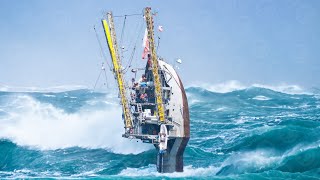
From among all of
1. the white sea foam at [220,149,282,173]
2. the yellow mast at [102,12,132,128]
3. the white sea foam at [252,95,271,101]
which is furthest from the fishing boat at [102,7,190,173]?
the white sea foam at [252,95,271,101]

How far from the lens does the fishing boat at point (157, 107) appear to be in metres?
69.4

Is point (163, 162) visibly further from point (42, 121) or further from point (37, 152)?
point (42, 121)

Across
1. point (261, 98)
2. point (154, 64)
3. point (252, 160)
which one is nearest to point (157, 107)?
point (154, 64)

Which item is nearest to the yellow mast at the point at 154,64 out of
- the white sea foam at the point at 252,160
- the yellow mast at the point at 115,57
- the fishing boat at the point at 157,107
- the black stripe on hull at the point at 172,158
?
the fishing boat at the point at 157,107

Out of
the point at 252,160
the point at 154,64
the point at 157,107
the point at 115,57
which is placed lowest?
the point at 252,160

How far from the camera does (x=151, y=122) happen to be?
69438mm

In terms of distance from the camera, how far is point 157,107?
69375 mm

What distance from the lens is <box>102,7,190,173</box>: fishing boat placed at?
228 feet

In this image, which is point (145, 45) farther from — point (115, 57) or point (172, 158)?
point (172, 158)

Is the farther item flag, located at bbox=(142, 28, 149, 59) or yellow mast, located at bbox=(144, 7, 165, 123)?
flag, located at bbox=(142, 28, 149, 59)

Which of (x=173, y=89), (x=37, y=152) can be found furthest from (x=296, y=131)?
(x=37, y=152)

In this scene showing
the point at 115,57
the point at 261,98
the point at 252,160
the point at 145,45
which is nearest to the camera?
the point at 252,160

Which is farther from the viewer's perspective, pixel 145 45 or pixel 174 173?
pixel 145 45

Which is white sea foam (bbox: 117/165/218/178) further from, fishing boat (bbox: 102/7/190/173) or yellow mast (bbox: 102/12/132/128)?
yellow mast (bbox: 102/12/132/128)
